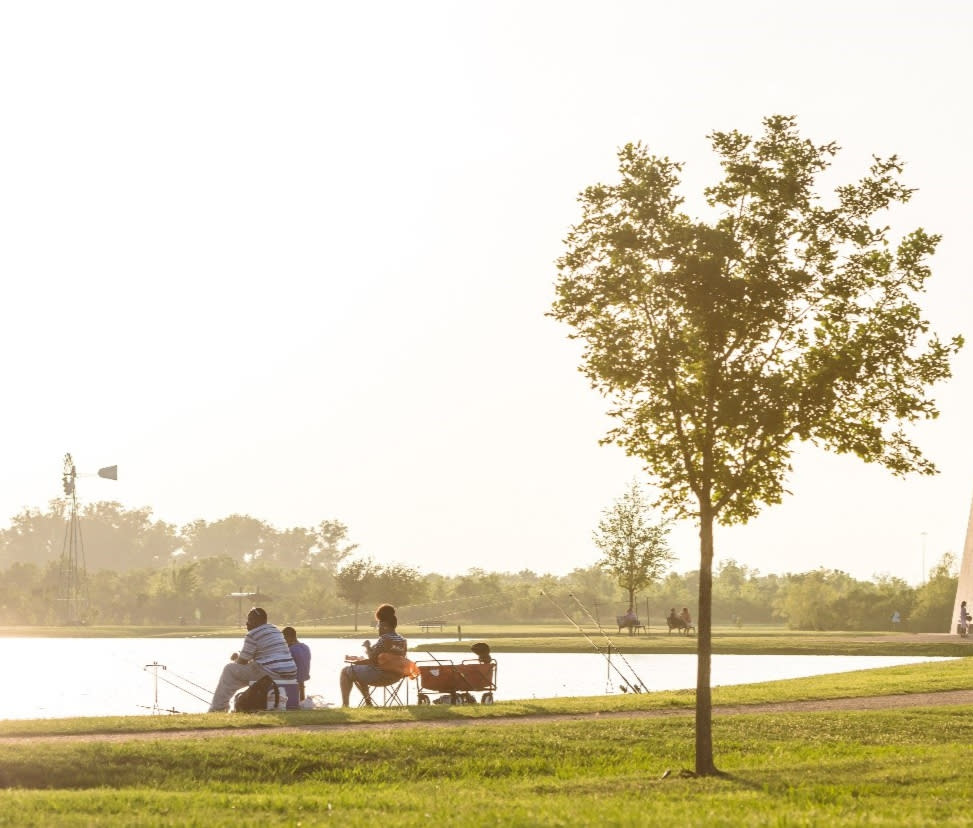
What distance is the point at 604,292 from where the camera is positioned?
18.0 metres

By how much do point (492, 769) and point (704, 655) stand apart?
288 cm

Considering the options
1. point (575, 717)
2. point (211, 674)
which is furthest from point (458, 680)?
point (211, 674)

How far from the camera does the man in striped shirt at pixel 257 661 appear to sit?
22781mm

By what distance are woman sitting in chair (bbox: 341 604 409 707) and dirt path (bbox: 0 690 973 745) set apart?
8.89ft

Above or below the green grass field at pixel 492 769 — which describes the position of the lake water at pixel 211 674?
below

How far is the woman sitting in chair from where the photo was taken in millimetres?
25375

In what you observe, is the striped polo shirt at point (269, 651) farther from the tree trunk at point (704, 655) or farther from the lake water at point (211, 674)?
the tree trunk at point (704, 655)

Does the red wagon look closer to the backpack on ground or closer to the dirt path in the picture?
the dirt path

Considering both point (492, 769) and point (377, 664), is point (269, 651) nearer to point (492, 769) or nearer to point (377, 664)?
point (377, 664)

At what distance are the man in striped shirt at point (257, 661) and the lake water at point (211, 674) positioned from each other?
10.7 feet

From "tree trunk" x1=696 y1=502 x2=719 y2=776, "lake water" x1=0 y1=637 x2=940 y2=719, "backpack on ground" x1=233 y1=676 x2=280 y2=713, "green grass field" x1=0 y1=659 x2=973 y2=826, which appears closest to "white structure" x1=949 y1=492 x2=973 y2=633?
"lake water" x1=0 y1=637 x2=940 y2=719

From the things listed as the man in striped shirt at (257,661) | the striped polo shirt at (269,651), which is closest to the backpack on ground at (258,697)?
the man in striped shirt at (257,661)

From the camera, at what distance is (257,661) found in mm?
23000

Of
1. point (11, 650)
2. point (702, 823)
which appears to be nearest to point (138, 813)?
point (702, 823)
